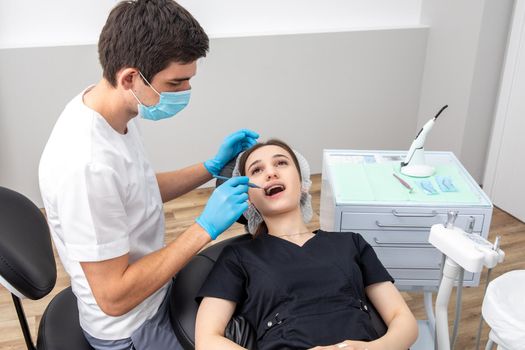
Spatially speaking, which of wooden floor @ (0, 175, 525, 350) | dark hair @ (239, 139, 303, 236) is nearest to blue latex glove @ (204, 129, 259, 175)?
dark hair @ (239, 139, 303, 236)

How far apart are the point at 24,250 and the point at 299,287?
612 mm

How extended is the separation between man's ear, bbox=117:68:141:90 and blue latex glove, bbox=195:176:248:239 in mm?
319

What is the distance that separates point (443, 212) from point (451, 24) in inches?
64.8

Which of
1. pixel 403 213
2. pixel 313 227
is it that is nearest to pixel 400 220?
pixel 403 213

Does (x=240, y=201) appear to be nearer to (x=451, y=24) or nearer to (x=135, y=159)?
(x=135, y=159)

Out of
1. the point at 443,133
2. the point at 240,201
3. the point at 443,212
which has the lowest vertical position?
the point at 443,133

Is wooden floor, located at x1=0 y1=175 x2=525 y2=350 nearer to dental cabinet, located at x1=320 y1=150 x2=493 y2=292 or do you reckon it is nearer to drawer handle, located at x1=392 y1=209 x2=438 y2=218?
dental cabinet, located at x1=320 y1=150 x2=493 y2=292

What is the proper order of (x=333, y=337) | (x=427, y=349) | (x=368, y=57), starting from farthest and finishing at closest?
(x=368, y=57), (x=427, y=349), (x=333, y=337)

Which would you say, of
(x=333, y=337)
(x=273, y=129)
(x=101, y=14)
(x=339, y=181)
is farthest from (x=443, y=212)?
(x=101, y=14)

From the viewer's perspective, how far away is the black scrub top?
1188mm

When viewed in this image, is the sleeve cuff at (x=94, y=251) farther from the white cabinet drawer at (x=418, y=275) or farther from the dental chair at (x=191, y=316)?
the white cabinet drawer at (x=418, y=275)

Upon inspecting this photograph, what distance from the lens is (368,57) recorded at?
296cm

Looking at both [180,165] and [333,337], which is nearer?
[333,337]

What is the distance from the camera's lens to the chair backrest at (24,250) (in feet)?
3.31
